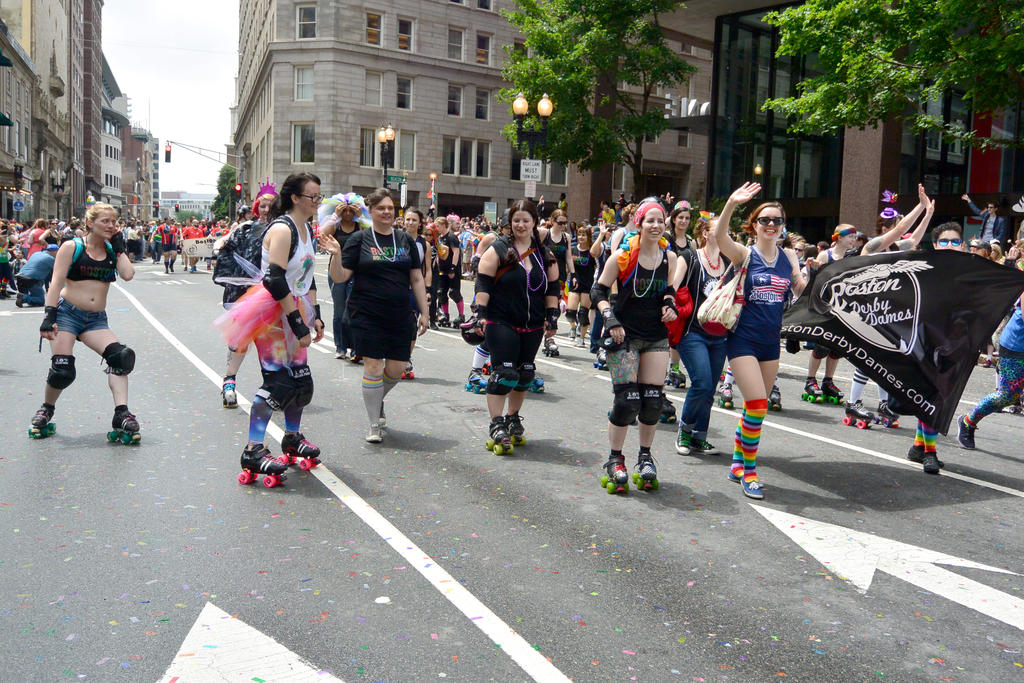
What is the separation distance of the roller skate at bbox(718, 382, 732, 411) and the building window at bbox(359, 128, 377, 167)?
48.6m

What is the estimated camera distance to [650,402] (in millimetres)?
6195

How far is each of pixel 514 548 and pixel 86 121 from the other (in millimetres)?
131310

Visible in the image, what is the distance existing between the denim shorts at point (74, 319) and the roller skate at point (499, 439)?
3498 millimetres

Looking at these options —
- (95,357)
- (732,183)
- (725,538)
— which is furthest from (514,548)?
(732,183)

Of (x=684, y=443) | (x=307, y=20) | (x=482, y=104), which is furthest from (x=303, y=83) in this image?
(x=684, y=443)

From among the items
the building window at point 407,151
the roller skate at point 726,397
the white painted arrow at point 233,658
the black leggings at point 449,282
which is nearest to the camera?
the white painted arrow at point 233,658

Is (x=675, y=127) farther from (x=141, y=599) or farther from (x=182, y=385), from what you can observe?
(x=141, y=599)

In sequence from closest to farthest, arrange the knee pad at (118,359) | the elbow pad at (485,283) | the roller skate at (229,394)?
the elbow pad at (485,283)
the knee pad at (118,359)
the roller skate at (229,394)

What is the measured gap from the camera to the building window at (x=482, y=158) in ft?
198

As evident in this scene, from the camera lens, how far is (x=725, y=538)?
5336 millimetres

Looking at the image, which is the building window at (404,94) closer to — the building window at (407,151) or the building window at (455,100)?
the building window at (407,151)

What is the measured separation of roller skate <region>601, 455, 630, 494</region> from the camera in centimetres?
618

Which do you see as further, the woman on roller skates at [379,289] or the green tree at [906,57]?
the green tree at [906,57]

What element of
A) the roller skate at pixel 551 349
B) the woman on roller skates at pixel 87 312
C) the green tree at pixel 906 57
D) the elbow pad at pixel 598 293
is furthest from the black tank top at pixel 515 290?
the green tree at pixel 906 57
